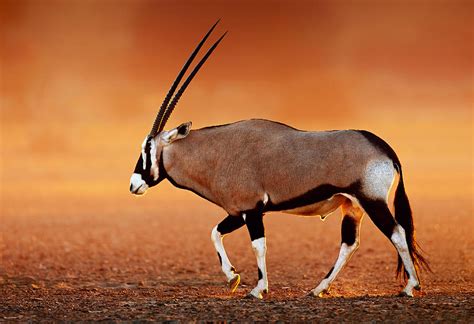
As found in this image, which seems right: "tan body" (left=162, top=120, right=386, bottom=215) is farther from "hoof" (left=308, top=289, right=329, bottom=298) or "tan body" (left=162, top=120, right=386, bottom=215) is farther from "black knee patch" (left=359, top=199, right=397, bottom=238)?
"hoof" (left=308, top=289, right=329, bottom=298)

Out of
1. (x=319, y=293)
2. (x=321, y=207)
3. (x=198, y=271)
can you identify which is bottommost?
(x=319, y=293)

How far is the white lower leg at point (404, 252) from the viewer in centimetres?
1167

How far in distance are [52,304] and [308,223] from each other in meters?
21.5

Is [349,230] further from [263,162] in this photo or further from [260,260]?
[263,162]

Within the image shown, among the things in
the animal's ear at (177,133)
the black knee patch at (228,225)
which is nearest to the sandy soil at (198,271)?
the black knee patch at (228,225)

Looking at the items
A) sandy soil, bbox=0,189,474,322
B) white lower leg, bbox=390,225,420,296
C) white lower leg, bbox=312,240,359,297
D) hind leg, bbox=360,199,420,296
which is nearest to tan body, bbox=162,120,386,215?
hind leg, bbox=360,199,420,296

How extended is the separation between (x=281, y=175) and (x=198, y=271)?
6.68m

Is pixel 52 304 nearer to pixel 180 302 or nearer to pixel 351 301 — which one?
pixel 180 302

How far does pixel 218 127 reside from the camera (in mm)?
13148

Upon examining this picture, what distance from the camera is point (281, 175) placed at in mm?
12039

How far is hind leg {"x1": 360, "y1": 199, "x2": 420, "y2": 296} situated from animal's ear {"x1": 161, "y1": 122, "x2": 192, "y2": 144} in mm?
2953

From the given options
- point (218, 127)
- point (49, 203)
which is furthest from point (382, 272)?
point (49, 203)

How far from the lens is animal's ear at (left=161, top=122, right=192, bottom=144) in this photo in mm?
12906

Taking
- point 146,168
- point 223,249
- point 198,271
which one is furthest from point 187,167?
point 198,271
